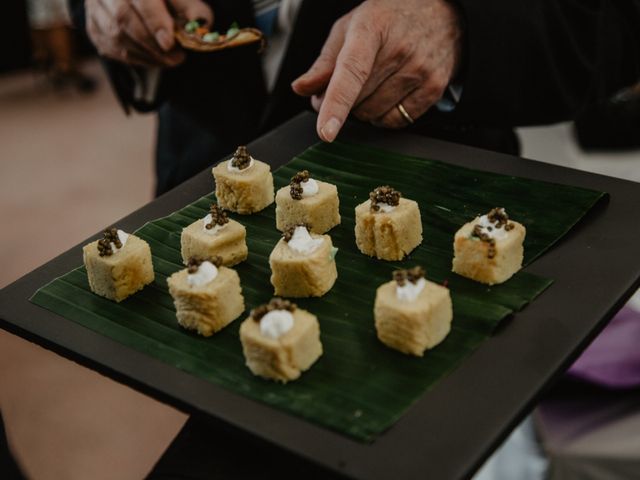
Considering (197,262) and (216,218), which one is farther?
(216,218)

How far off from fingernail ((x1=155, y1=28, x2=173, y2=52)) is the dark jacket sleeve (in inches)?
35.2

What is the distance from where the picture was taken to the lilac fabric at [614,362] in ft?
7.55

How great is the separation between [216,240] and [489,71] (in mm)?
983

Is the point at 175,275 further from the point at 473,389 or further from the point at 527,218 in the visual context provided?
the point at 527,218

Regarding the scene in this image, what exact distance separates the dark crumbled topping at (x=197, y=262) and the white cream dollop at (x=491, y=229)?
605 millimetres

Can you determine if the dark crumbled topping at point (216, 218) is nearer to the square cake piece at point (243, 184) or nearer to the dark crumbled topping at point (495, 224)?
the square cake piece at point (243, 184)

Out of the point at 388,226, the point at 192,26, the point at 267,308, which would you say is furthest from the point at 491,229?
the point at 192,26

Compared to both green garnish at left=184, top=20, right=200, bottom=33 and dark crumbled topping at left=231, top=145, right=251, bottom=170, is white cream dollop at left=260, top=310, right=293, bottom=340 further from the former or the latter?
green garnish at left=184, top=20, right=200, bottom=33

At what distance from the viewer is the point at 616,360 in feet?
7.64

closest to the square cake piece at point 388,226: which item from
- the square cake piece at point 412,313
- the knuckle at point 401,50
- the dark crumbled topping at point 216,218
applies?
the square cake piece at point 412,313

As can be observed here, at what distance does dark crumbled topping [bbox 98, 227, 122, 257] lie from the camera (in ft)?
6.10

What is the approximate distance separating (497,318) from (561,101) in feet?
3.60

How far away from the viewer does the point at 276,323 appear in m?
1.57

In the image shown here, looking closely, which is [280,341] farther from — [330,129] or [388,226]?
[330,129]
